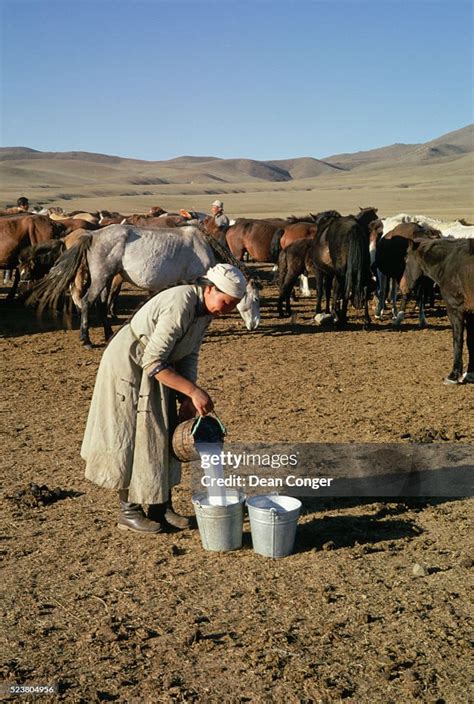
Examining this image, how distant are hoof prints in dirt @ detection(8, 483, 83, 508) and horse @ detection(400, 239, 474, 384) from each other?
489 centimetres

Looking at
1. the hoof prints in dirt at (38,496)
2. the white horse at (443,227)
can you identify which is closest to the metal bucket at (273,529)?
the hoof prints in dirt at (38,496)

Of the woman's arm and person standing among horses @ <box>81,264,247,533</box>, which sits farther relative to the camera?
person standing among horses @ <box>81,264,247,533</box>

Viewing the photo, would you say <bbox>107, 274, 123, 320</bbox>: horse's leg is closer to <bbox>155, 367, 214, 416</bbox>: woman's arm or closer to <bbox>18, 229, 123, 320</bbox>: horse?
<bbox>18, 229, 123, 320</bbox>: horse

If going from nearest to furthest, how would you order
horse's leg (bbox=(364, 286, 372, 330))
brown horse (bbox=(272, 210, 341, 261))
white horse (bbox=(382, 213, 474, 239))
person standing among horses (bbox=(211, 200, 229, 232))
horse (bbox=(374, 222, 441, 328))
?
1. horse's leg (bbox=(364, 286, 372, 330))
2. horse (bbox=(374, 222, 441, 328))
3. white horse (bbox=(382, 213, 474, 239))
4. brown horse (bbox=(272, 210, 341, 261))
5. person standing among horses (bbox=(211, 200, 229, 232))

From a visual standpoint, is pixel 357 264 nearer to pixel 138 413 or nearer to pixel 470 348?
pixel 470 348

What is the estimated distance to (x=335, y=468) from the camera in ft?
19.6

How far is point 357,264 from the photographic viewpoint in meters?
12.4

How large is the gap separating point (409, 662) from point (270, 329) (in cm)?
960

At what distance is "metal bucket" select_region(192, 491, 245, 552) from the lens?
4.39 m

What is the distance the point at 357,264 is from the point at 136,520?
8.35 meters

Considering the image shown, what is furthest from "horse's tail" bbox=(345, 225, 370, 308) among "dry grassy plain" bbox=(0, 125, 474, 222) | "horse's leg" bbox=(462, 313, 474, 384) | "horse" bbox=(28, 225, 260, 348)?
"dry grassy plain" bbox=(0, 125, 474, 222)

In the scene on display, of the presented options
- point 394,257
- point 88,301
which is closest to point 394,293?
point 394,257

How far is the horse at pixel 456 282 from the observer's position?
27.8 ft

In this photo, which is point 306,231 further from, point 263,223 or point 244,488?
point 244,488
